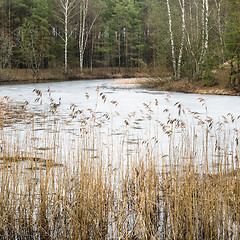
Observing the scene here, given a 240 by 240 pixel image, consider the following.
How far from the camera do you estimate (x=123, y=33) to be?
52.2 metres

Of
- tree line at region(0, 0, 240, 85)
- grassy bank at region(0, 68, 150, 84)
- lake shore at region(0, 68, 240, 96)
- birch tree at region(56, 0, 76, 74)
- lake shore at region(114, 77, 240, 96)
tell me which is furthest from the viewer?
birch tree at region(56, 0, 76, 74)

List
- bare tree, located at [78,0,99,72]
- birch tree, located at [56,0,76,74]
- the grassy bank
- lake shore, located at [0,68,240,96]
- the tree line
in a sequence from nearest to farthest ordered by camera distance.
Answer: lake shore, located at [0,68,240,96], the tree line, the grassy bank, birch tree, located at [56,0,76,74], bare tree, located at [78,0,99,72]

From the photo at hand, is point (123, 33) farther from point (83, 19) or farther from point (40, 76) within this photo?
point (40, 76)

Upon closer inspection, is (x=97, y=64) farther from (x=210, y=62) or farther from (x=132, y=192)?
(x=132, y=192)

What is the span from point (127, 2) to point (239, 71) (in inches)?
1470

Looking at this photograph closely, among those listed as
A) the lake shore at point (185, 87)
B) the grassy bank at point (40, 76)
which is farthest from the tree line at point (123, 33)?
the grassy bank at point (40, 76)

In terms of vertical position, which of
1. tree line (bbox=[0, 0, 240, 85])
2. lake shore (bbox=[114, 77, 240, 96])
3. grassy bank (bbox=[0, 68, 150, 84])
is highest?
tree line (bbox=[0, 0, 240, 85])

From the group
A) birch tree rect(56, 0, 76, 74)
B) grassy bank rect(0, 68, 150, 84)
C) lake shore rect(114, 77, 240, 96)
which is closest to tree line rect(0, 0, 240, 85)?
birch tree rect(56, 0, 76, 74)

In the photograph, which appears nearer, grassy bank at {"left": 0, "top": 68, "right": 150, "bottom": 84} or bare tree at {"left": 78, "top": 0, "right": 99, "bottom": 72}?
grassy bank at {"left": 0, "top": 68, "right": 150, "bottom": 84}

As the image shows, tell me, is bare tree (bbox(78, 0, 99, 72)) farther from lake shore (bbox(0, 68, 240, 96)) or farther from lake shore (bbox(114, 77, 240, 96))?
lake shore (bbox(114, 77, 240, 96))

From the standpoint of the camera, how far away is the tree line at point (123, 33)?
19.1 meters

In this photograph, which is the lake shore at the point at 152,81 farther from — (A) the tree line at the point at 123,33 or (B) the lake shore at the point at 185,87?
(A) the tree line at the point at 123,33

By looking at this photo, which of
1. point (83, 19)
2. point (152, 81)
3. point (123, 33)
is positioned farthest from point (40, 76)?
point (123, 33)

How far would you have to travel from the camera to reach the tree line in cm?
1914
